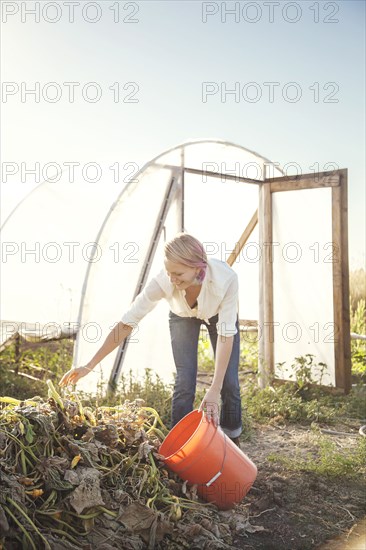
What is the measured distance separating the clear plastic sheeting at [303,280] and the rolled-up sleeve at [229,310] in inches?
110

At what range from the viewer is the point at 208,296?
3852 millimetres

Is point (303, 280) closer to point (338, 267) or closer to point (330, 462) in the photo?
point (338, 267)

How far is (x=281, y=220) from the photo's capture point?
6.79 metres

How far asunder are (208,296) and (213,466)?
0.97m

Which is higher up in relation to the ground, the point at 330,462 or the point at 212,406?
the point at 212,406

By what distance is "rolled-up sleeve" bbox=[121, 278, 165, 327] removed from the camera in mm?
3795

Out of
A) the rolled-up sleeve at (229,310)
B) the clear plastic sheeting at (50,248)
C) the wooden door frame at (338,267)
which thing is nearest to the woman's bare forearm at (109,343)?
the rolled-up sleeve at (229,310)

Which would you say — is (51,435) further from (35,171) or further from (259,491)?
(35,171)

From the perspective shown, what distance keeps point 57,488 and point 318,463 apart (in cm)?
209

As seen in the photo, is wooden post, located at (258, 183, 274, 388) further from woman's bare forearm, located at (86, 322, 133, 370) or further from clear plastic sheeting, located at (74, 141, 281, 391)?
woman's bare forearm, located at (86, 322, 133, 370)

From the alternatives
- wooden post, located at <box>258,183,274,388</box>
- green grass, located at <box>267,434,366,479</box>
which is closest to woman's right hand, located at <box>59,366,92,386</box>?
green grass, located at <box>267,434,366,479</box>

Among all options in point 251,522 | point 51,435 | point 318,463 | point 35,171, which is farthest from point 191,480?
point 35,171

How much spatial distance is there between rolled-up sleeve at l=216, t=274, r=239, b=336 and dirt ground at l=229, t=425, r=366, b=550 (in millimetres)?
932

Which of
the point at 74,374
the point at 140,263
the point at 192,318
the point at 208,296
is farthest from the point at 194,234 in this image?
the point at 74,374
